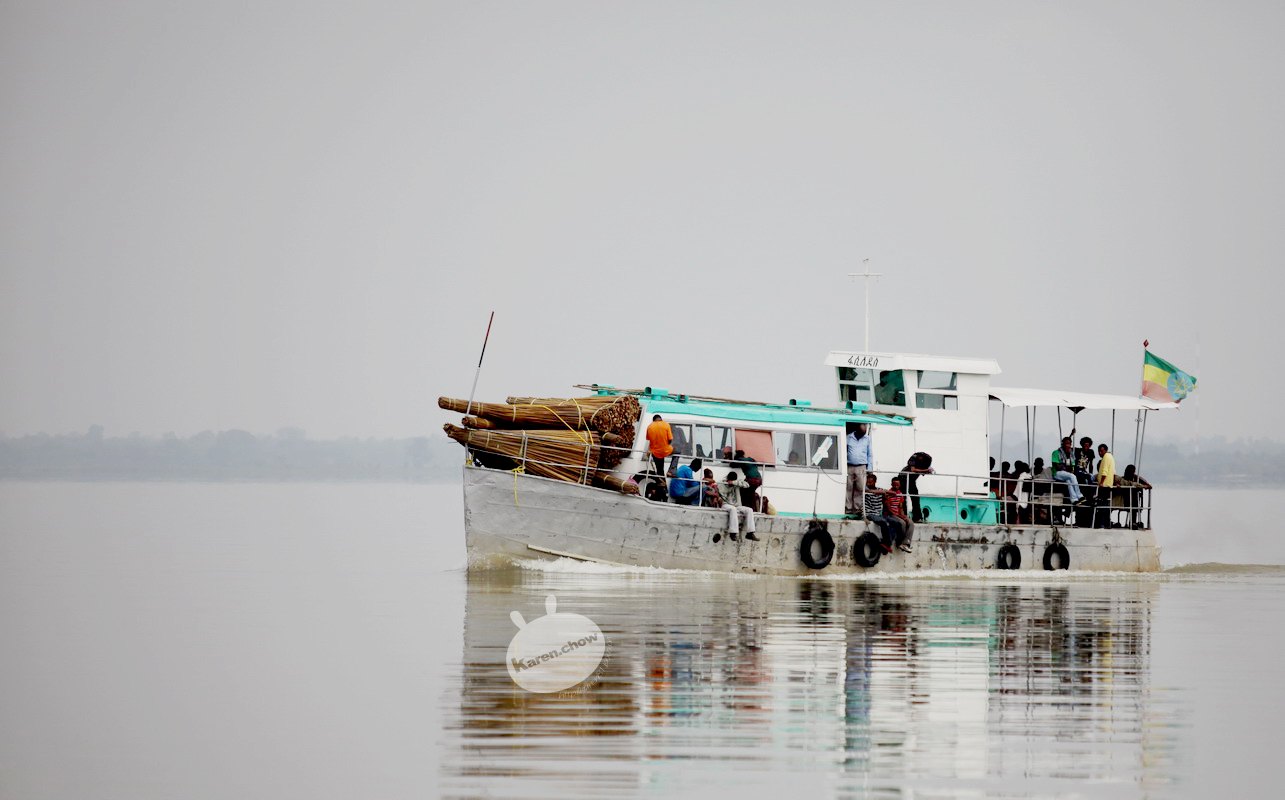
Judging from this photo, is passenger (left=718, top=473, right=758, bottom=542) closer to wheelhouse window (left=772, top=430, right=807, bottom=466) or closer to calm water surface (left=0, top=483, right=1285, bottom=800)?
calm water surface (left=0, top=483, right=1285, bottom=800)

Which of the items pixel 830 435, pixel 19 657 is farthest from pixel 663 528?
pixel 19 657

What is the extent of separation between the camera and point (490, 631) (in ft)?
58.9

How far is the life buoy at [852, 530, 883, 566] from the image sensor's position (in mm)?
26641

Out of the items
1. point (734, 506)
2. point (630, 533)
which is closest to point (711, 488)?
point (734, 506)

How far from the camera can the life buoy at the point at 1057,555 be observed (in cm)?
2867

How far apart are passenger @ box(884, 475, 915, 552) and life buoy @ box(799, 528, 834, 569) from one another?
140 cm

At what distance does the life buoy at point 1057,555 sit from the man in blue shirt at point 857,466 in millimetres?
4633

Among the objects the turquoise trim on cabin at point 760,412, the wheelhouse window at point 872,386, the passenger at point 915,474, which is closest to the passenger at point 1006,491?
the passenger at point 915,474

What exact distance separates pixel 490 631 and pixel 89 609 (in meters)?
7.74

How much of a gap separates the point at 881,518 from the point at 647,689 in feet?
44.2

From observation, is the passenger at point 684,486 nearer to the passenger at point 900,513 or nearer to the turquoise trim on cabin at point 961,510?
Result: the passenger at point 900,513

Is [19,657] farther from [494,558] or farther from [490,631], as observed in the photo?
[494,558]

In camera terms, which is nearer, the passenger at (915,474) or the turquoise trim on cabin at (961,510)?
the passenger at (915,474)

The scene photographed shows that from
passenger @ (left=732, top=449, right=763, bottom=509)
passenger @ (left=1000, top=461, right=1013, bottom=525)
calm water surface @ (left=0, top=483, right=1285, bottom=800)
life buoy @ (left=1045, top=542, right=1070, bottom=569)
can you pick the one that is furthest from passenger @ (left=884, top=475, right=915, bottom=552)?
life buoy @ (left=1045, top=542, right=1070, bottom=569)
